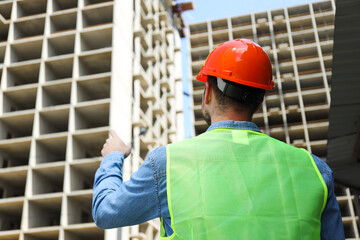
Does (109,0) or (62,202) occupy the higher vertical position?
(109,0)

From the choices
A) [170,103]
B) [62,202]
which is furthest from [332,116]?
[170,103]

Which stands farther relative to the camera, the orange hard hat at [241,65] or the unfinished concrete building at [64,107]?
the unfinished concrete building at [64,107]

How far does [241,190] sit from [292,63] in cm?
4575

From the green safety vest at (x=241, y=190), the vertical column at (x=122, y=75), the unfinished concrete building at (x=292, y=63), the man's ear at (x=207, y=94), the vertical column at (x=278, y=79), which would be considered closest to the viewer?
the green safety vest at (x=241, y=190)

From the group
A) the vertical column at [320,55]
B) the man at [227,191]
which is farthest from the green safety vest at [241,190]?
the vertical column at [320,55]

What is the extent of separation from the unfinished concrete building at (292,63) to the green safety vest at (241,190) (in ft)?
128

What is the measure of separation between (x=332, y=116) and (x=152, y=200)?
8.28m

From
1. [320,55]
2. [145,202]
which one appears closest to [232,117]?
[145,202]

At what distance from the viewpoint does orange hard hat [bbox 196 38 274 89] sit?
191 cm

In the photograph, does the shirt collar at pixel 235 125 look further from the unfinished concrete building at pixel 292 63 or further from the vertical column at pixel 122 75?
the unfinished concrete building at pixel 292 63

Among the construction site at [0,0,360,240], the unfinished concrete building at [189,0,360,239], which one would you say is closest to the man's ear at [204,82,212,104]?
the construction site at [0,0,360,240]

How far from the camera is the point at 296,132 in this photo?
137 ft

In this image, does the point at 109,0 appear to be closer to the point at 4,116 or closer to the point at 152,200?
the point at 4,116

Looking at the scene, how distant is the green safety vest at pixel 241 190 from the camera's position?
1522mm
